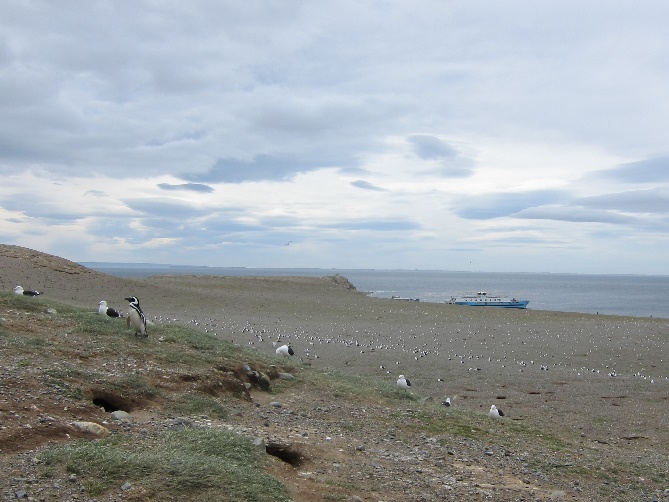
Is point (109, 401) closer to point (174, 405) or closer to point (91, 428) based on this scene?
point (174, 405)

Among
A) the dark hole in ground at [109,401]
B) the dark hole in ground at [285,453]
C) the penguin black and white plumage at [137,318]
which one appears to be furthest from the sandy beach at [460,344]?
the dark hole in ground at [109,401]

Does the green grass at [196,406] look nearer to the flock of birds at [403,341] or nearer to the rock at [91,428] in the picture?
the rock at [91,428]

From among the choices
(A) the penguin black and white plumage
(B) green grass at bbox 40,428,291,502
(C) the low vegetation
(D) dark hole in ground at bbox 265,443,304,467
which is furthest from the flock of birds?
(B) green grass at bbox 40,428,291,502

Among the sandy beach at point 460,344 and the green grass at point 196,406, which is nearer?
the green grass at point 196,406

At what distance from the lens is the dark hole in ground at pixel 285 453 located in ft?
26.6

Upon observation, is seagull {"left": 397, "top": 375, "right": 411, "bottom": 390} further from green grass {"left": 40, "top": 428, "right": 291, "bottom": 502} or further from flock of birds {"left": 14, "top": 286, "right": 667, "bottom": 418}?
green grass {"left": 40, "top": 428, "right": 291, "bottom": 502}

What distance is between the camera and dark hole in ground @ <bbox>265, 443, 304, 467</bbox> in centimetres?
809

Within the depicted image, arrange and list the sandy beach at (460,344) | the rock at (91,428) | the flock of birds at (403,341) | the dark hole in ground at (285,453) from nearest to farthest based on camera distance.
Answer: the rock at (91,428) < the dark hole in ground at (285,453) < the sandy beach at (460,344) < the flock of birds at (403,341)

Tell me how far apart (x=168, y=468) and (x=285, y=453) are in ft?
6.89

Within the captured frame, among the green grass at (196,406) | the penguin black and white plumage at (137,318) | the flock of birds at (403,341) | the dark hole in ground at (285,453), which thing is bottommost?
the flock of birds at (403,341)

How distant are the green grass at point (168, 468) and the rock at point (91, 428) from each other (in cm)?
21

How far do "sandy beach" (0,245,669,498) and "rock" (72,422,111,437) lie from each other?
360 inches

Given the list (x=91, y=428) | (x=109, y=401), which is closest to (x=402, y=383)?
(x=109, y=401)

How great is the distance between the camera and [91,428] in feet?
24.6
